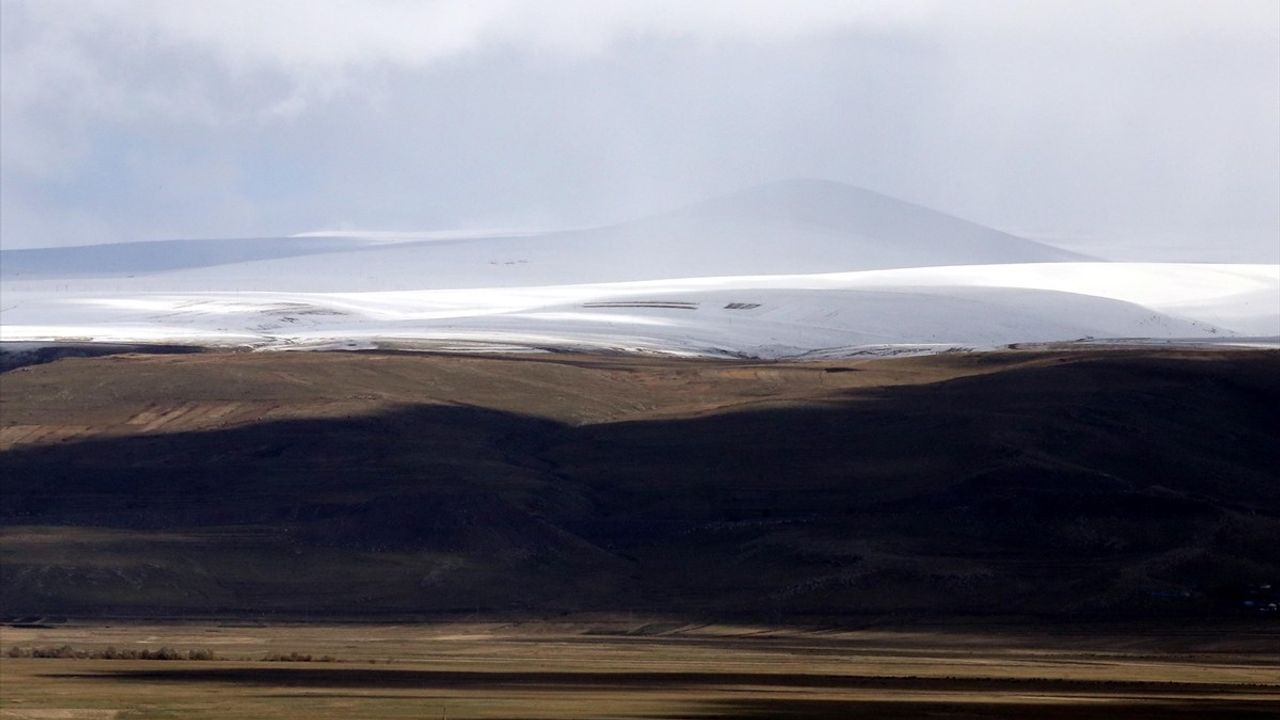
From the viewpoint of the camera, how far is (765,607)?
193 ft

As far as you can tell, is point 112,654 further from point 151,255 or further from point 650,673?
point 151,255

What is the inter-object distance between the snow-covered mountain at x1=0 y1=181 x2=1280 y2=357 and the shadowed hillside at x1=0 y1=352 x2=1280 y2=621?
61.1 feet

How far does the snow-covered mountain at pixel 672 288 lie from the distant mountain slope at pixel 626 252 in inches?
10.8

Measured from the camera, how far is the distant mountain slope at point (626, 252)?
463 ft

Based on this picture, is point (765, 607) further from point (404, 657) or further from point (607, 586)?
point (404, 657)

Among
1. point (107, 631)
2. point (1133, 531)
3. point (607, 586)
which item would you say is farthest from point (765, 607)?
point (107, 631)

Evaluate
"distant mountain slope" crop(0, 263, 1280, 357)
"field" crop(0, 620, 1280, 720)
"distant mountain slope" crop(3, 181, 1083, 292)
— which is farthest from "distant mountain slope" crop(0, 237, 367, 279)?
"field" crop(0, 620, 1280, 720)

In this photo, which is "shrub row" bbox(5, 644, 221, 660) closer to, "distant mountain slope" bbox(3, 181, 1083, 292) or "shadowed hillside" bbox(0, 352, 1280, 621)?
"shadowed hillside" bbox(0, 352, 1280, 621)

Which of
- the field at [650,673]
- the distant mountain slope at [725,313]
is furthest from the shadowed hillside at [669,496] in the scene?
the distant mountain slope at [725,313]

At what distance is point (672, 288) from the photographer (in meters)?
125

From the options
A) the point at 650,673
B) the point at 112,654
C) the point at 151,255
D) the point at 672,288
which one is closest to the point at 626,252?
the point at 672,288

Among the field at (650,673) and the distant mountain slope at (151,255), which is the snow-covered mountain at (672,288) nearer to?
the distant mountain slope at (151,255)

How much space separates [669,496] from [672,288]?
56675 millimetres

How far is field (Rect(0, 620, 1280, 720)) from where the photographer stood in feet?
113
